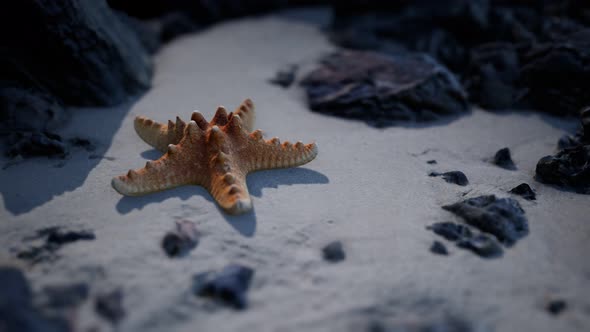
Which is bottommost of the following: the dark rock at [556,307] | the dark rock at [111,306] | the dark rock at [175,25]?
the dark rock at [556,307]

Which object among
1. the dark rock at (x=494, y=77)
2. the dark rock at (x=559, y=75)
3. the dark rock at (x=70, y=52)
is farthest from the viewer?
the dark rock at (x=494, y=77)

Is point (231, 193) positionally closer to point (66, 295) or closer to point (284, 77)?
point (66, 295)

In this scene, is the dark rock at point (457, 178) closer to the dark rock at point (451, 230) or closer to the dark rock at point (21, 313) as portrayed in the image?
the dark rock at point (451, 230)

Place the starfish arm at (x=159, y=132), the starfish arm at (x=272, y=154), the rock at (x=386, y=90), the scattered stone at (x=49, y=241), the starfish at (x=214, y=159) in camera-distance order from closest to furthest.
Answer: the scattered stone at (x=49, y=241)
the starfish at (x=214, y=159)
the starfish arm at (x=272, y=154)
the starfish arm at (x=159, y=132)
the rock at (x=386, y=90)

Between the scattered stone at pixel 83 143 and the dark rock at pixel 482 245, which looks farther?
the scattered stone at pixel 83 143

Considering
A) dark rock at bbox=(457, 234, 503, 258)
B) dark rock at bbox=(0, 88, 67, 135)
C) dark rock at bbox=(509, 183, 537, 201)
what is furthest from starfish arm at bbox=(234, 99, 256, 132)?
dark rock at bbox=(509, 183, 537, 201)

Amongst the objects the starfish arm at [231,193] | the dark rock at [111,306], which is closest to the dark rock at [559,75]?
the starfish arm at [231,193]

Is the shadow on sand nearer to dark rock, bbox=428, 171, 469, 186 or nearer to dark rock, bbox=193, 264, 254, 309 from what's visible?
dark rock, bbox=193, 264, 254, 309
